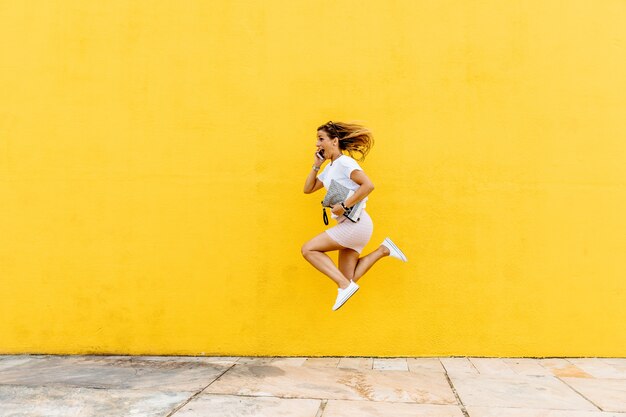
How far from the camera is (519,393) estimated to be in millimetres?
3273

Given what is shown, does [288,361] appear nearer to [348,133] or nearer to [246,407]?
[246,407]

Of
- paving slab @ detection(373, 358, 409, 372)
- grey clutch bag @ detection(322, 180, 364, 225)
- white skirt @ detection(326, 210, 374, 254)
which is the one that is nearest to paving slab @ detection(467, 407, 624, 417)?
paving slab @ detection(373, 358, 409, 372)

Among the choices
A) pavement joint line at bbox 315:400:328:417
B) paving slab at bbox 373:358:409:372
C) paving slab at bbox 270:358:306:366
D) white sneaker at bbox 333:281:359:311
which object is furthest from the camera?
paving slab at bbox 270:358:306:366

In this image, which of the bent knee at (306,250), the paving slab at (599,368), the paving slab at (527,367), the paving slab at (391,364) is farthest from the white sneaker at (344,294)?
the paving slab at (599,368)

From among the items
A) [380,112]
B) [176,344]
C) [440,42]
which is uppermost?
[440,42]

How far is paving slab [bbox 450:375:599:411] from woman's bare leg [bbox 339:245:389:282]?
3.15 feet

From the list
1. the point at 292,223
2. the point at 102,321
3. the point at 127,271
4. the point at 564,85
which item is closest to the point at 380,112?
the point at 292,223

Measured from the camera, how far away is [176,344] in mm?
4414

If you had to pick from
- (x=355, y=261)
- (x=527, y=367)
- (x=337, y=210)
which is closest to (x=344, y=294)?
(x=355, y=261)

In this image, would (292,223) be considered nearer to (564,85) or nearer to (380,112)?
(380,112)

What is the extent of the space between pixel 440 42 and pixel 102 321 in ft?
11.8

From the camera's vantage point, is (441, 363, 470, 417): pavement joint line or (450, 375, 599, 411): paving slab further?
(450, 375, 599, 411): paving slab

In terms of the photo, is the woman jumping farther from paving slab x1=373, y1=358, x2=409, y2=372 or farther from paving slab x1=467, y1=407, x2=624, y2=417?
paving slab x1=467, y1=407, x2=624, y2=417

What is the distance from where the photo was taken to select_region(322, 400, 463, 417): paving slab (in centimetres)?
284
